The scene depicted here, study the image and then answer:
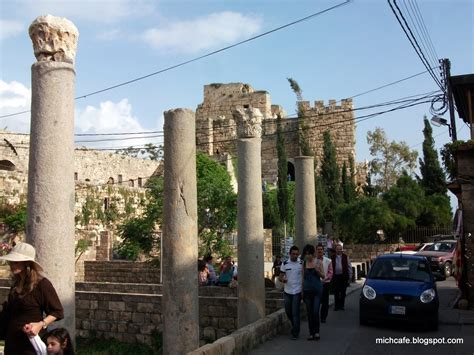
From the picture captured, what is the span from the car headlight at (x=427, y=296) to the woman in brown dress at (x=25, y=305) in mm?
7493

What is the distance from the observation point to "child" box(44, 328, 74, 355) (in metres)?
4.31

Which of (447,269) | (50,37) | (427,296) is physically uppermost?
(50,37)

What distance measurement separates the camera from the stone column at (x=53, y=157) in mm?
5488

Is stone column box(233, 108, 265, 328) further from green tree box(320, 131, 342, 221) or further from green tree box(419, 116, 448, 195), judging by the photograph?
green tree box(419, 116, 448, 195)

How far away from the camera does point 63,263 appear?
18.1 ft

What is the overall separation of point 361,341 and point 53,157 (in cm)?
622

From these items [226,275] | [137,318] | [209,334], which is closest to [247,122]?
[209,334]

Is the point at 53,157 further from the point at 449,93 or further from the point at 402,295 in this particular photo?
the point at 449,93

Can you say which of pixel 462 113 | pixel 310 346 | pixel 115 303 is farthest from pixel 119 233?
pixel 310 346

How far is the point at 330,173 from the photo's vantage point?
41.9 meters

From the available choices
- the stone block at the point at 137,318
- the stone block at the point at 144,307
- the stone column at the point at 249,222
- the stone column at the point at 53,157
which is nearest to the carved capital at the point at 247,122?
the stone column at the point at 249,222

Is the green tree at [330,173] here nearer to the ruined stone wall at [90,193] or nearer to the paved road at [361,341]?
the ruined stone wall at [90,193]

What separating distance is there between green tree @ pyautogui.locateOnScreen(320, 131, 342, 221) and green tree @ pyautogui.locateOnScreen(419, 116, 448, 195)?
21.5 ft

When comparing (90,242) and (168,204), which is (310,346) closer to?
(168,204)
